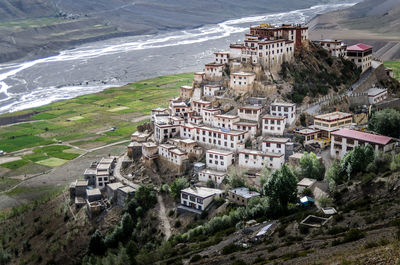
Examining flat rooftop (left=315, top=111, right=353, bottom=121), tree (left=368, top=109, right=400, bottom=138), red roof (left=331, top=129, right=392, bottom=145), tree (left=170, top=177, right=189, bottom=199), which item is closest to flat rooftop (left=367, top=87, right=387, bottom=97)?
flat rooftop (left=315, top=111, right=353, bottom=121)

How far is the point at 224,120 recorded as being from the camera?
1839 inches

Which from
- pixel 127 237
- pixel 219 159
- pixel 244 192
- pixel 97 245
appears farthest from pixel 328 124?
pixel 97 245

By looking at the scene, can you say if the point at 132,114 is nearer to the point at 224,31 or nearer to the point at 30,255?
the point at 30,255

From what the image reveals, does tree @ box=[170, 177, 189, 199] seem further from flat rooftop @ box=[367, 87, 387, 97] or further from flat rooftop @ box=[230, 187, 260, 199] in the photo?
flat rooftop @ box=[367, 87, 387, 97]

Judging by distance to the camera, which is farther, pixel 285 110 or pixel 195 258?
pixel 285 110

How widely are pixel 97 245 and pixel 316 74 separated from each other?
26.5 metres

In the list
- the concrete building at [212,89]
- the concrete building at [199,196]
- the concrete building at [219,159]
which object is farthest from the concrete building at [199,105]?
Answer: the concrete building at [199,196]

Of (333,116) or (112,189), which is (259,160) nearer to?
(333,116)

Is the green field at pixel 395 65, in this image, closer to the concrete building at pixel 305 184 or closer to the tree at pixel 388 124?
the tree at pixel 388 124

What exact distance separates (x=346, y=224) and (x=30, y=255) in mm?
23637

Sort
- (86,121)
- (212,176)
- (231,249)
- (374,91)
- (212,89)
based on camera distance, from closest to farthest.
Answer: (231,249)
(212,176)
(212,89)
(374,91)
(86,121)

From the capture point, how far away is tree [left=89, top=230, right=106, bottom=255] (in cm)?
3928

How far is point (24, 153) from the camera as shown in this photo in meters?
62.0

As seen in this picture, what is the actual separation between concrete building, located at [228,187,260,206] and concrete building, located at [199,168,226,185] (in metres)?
2.99
